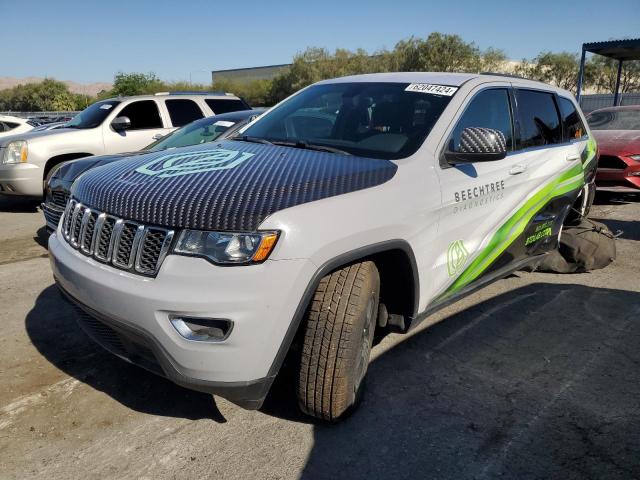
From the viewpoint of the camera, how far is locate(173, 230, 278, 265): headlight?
216cm

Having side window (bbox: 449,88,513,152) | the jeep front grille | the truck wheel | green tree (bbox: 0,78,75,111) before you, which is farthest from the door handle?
green tree (bbox: 0,78,75,111)

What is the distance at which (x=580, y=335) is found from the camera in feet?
12.7

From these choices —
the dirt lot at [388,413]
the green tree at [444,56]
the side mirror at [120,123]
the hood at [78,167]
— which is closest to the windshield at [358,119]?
the dirt lot at [388,413]

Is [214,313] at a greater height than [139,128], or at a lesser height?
lesser

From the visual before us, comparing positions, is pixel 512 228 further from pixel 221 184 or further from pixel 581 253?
pixel 221 184

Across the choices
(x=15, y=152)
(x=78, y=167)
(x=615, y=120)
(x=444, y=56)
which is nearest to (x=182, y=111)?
(x=15, y=152)

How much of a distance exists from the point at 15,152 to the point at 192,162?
6.33 meters

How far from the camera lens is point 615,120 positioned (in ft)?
31.6

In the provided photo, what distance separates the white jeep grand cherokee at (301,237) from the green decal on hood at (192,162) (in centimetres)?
2

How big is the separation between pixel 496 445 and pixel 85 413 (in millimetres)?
2089

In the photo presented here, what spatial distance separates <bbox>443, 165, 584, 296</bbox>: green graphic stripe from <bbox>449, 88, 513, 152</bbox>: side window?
50 cm

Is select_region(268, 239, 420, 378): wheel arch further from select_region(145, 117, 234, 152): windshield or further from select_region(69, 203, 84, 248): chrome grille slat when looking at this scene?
select_region(145, 117, 234, 152): windshield

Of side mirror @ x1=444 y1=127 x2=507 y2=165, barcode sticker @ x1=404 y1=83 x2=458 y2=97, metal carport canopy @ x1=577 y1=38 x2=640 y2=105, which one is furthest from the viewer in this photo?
metal carport canopy @ x1=577 y1=38 x2=640 y2=105

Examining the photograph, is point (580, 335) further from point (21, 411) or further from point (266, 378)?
point (21, 411)
